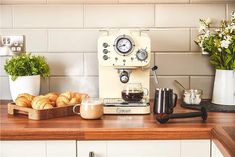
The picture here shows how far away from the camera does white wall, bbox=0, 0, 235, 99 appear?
197 cm

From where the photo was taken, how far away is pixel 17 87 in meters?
1.84

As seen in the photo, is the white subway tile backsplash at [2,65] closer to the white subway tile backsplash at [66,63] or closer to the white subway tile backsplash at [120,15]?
the white subway tile backsplash at [66,63]

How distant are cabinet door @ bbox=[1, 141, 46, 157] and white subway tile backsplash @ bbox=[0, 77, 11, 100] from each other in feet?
2.15

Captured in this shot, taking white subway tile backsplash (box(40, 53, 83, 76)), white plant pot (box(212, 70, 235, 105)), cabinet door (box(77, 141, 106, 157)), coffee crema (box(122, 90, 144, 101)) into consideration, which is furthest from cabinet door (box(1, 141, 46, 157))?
white plant pot (box(212, 70, 235, 105))

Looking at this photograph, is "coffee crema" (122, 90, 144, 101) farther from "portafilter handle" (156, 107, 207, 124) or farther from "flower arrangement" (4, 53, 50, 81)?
"flower arrangement" (4, 53, 50, 81)

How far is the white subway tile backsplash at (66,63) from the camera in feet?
→ 6.61

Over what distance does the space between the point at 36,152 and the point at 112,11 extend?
85cm

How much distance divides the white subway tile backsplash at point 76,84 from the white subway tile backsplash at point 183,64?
34 cm

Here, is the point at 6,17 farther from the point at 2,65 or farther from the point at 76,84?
the point at 76,84

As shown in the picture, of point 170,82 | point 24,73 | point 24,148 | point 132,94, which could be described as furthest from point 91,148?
point 170,82

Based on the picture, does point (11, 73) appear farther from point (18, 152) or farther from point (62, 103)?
point (18, 152)

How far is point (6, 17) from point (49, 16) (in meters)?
0.22

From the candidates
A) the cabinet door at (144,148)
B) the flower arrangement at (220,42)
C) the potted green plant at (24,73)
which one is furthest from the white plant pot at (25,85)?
the flower arrangement at (220,42)

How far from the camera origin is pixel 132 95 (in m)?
1.67
